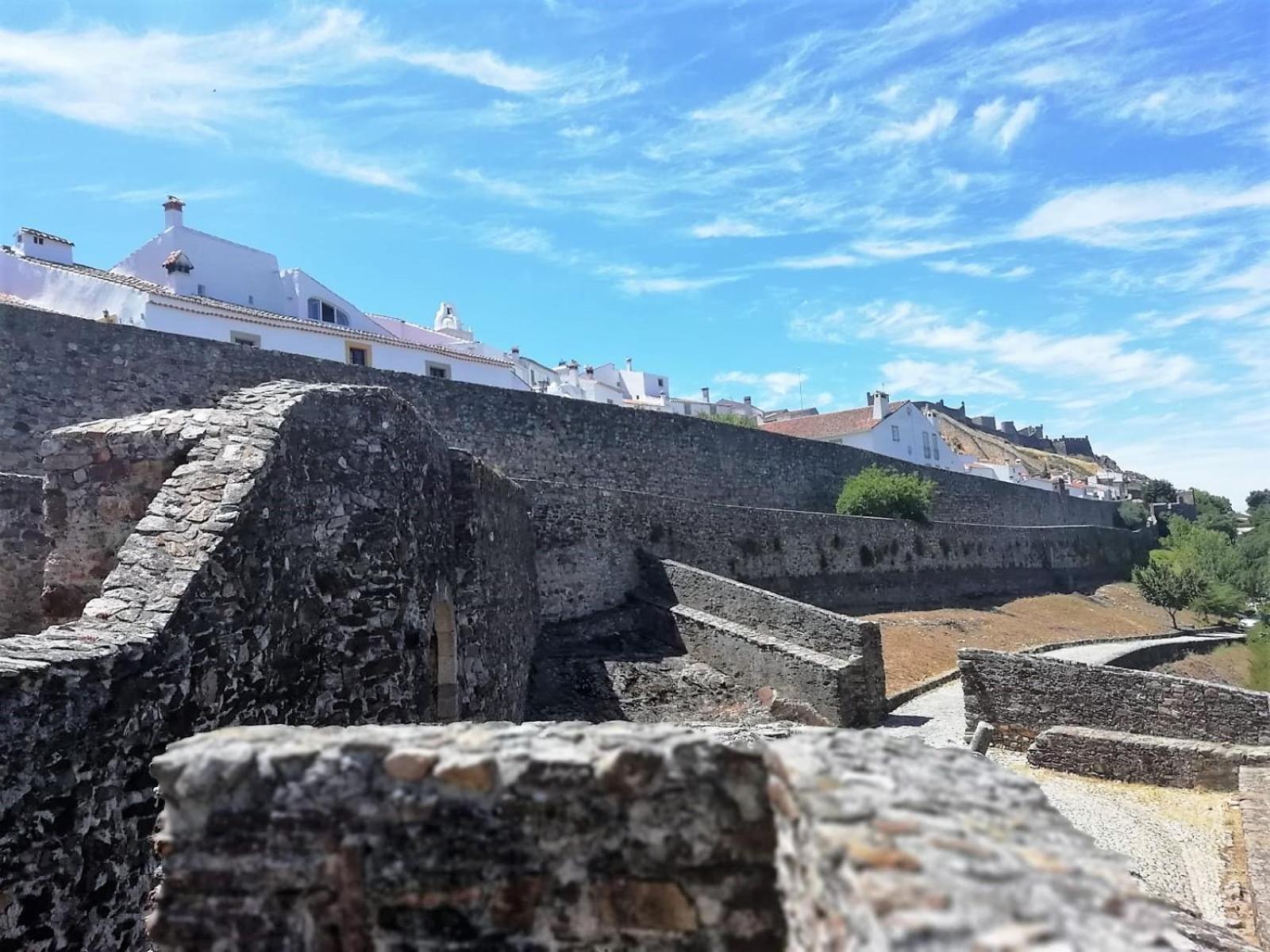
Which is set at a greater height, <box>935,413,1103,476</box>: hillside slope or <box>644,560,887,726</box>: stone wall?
<box>935,413,1103,476</box>: hillside slope

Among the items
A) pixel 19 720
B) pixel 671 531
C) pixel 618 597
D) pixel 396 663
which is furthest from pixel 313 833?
pixel 671 531

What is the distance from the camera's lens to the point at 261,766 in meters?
2.79

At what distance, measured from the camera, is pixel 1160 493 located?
279 ft

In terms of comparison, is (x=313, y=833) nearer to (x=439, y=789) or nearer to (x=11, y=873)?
(x=439, y=789)

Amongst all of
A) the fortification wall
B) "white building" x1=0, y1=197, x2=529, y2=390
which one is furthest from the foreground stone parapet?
"white building" x1=0, y1=197, x2=529, y2=390

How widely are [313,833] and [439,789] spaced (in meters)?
0.46

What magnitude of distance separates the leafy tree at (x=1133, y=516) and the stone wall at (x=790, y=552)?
26826 mm

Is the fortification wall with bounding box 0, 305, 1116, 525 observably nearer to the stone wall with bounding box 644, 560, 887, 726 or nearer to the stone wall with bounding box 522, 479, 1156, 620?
the stone wall with bounding box 522, 479, 1156, 620

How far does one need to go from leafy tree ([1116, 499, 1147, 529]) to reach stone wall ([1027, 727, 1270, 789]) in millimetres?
59888

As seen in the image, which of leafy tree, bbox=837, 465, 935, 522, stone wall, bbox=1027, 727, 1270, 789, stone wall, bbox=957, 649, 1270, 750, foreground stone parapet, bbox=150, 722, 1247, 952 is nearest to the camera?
foreground stone parapet, bbox=150, 722, 1247, 952

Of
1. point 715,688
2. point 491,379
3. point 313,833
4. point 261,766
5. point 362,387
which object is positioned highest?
point 491,379

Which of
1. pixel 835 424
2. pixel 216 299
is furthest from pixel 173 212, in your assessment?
pixel 835 424

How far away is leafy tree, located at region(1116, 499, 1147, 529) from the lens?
65.2 meters

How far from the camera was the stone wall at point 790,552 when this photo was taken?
49.6 feet
